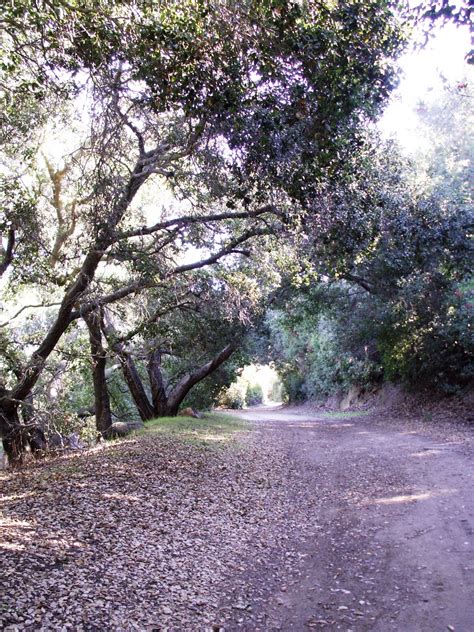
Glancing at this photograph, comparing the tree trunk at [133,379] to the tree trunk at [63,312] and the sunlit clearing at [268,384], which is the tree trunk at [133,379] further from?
the sunlit clearing at [268,384]

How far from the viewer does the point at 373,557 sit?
→ 19.0 feet

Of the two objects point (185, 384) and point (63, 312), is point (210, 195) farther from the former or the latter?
point (185, 384)

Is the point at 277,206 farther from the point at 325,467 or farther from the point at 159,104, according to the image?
the point at 325,467

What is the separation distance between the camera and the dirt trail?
14.7 feet

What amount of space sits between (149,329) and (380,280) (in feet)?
26.1

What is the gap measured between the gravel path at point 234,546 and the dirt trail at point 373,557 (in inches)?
0.8

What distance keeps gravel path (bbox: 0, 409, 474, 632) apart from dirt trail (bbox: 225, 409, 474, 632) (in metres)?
0.02

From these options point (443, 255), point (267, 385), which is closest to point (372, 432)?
point (443, 255)

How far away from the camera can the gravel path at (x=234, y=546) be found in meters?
4.42

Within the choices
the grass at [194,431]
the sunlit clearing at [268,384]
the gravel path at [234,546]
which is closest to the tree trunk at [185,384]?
the grass at [194,431]

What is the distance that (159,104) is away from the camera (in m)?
5.93

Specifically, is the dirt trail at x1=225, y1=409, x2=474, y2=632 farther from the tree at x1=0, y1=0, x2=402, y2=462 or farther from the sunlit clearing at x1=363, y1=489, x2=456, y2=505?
the tree at x1=0, y1=0, x2=402, y2=462

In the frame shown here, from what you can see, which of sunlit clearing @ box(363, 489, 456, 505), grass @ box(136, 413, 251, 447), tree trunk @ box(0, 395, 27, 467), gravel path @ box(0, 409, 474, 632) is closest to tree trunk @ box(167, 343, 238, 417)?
grass @ box(136, 413, 251, 447)

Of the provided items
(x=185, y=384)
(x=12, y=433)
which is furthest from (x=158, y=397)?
(x=12, y=433)
